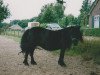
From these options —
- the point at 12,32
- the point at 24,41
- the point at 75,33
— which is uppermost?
the point at 75,33

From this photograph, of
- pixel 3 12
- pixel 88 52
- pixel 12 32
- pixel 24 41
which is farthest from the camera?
pixel 3 12

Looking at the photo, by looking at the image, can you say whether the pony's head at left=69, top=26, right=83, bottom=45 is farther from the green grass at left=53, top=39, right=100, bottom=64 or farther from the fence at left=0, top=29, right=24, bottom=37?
the fence at left=0, top=29, right=24, bottom=37

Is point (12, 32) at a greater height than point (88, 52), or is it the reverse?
point (88, 52)

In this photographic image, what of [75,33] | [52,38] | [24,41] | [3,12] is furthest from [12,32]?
[75,33]

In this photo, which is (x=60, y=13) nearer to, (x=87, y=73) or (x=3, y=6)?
(x=3, y=6)

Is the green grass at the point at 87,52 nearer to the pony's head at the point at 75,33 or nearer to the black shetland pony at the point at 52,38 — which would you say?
the pony's head at the point at 75,33

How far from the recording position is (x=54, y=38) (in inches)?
410

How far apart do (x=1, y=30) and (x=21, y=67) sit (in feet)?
115

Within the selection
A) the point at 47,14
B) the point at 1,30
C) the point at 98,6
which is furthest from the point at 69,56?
the point at 47,14

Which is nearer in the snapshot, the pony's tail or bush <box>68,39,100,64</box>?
the pony's tail

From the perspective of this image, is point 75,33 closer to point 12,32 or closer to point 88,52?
point 88,52

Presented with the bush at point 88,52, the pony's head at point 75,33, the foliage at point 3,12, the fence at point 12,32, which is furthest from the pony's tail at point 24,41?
the foliage at point 3,12

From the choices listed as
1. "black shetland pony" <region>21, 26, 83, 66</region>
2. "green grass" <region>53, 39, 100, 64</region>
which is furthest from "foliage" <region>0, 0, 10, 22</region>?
"black shetland pony" <region>21, 26, 83, 66</region>

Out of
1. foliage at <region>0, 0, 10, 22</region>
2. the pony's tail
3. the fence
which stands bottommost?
the fence
